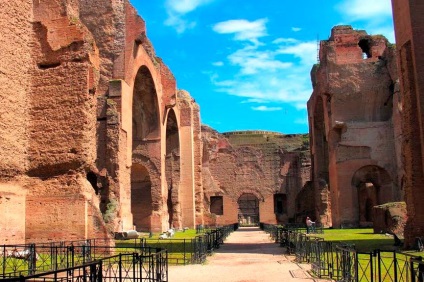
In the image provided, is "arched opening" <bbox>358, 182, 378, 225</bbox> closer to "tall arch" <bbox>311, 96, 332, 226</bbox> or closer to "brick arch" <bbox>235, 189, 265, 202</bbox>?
"tall arch" <bbox>311, 96, 332, 226</bbox>

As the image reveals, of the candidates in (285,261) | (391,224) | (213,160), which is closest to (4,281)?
(285,261)

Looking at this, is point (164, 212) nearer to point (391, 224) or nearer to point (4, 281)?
point (391, 224)

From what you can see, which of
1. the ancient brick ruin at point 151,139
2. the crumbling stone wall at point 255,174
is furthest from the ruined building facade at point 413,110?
the crumbling stone wall at point 255,174

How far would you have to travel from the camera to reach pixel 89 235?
1343 centimetres

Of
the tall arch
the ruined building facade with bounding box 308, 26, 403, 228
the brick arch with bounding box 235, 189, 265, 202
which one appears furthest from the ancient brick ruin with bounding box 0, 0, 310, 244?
the ruined building facade with bounding box 308, 26, 403, 228

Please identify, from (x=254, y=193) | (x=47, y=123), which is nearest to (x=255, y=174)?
(x=254, y=193)

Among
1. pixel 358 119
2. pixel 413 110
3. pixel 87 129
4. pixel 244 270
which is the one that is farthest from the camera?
pixel 358 119

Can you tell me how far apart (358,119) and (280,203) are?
1913 centimetres

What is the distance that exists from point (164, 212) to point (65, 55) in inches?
601

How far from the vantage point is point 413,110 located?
50.0ft

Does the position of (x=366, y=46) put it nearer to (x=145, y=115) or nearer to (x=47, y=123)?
(x=145, y=115)

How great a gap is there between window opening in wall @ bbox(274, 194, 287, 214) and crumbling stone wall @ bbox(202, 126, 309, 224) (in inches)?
3.6

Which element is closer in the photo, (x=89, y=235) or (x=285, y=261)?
(x=285, y=261)

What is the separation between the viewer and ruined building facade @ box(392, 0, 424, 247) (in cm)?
1487
